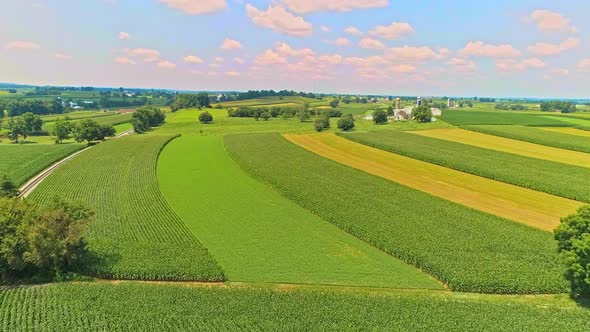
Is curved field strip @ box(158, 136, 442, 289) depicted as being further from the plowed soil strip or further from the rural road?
the plowed soil strip

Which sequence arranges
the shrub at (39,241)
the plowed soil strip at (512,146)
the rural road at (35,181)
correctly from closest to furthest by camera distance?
the shrub at (39,241) < the rural road at (35,181) < the plowed soil strip at (512,146)

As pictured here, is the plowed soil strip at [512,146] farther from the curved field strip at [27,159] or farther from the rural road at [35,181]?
the curved field strip at [27,159]

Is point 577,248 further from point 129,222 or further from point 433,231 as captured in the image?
point 129,222

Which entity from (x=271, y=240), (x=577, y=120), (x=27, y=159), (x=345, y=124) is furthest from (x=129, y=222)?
(x=577, y=120)

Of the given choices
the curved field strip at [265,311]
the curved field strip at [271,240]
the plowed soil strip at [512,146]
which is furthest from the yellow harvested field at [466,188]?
the plowed soil strip at [512,146]

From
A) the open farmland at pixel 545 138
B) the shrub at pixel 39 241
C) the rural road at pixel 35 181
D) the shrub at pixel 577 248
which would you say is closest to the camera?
the shrub at pixel 577 248

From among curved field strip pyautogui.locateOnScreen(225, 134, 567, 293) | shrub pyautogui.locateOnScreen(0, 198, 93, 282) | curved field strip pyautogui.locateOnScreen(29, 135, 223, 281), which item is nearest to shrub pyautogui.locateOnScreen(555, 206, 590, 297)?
curved field strip pyautogui.locateOnScreen(225, 134, 567, 293)

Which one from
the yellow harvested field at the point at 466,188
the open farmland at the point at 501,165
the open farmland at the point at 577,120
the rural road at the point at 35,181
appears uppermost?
the open farmland at the point at 577,120

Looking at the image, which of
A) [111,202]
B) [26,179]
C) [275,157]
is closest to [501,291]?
[111,202]
